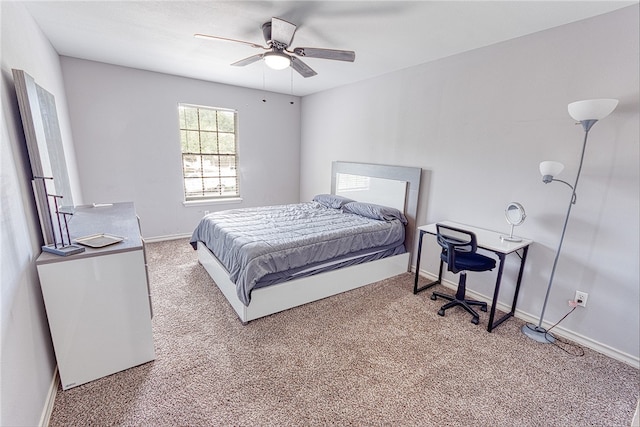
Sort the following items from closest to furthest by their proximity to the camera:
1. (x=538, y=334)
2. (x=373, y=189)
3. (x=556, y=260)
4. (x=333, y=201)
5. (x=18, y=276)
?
(x=18, y=276), (x=556, y=260), (x=538, y=334), (x=373, y=189), (x=333, y=201)

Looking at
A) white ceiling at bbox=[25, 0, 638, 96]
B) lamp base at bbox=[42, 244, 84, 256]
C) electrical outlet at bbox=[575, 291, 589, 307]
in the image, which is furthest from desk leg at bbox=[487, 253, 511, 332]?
lamp base at bbox=[42, 244, 84, 256]

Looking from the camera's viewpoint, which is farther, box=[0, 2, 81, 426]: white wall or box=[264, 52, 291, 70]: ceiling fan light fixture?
box=[264, 52, 291, 70]: ceiling fan light fixture

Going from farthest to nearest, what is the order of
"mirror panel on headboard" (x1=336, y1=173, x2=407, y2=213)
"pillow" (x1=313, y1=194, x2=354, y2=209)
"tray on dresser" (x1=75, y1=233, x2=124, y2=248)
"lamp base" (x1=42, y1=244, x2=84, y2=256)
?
1. "pillow" (x1=313, y1=194, x2=354, y2=209)
2. "mirror panel on headboard" (x1=336, y1=173, x2=407, y2=213)
3. "tray on dresser" (x1=75, y1=233, x2=124, y2=248)
4. "lamp base" (x1=42, y1=244, x2=84, y2=256)

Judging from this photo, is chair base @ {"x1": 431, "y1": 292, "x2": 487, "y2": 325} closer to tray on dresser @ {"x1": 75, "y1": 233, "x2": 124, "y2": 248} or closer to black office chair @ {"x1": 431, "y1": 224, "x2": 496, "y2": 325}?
black office chair @ {"x1": 431, "y1": 224, "x2": 496, "y2": 325}

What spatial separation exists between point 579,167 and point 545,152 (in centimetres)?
34

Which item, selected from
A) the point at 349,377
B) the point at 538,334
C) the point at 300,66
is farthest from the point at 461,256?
the point at 300,66

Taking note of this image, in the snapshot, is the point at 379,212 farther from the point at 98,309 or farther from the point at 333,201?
the point at 98,309

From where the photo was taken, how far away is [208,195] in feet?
16.0

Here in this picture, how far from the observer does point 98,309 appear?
1.69m

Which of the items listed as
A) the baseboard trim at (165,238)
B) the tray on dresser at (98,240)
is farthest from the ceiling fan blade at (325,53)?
the baseboard trim at (165,238)

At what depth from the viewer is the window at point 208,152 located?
177 inches

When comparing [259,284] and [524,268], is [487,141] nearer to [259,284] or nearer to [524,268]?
[524,268]

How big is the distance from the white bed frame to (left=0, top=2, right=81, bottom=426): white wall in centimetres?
124

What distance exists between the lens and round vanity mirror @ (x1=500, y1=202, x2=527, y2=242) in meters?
2.42
